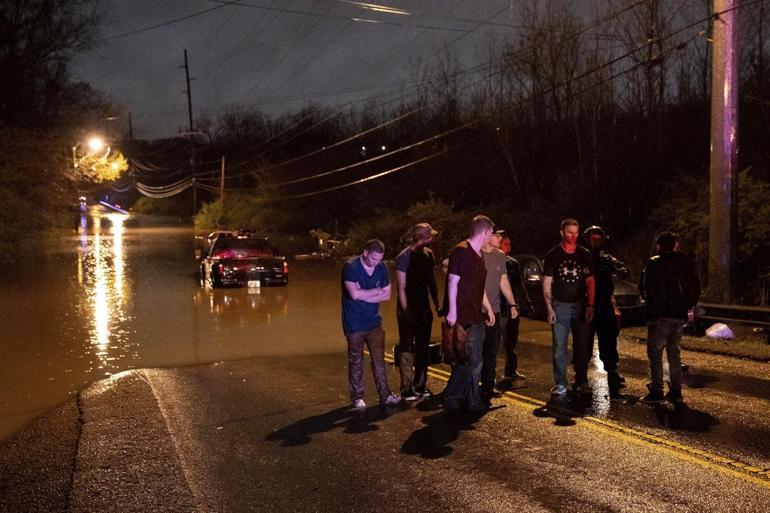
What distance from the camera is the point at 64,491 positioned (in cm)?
561

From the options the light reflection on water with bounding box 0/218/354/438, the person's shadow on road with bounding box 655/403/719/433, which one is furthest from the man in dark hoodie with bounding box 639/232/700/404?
the light reflection on water with bounding box 0/218/354/438

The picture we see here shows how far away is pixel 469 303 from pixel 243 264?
50.3 feet

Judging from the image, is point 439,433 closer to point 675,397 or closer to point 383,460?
point 383,460

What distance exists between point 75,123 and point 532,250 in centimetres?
2033

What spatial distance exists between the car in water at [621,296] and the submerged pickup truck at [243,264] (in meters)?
8.75

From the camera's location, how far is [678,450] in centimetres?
603

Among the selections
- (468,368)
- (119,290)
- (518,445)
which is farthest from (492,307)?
(119,290)

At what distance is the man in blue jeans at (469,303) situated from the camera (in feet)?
23.6

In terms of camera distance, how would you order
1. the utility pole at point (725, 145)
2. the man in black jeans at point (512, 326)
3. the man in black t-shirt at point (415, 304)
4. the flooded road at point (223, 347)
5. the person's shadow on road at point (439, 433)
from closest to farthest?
the person's shadow on road at point (439, 433), the flooded road at point (223, 347), the man in black t-shirt at point (415, 304), the man in black jeans at point (512, 326), the utility pole at point (725, 145)

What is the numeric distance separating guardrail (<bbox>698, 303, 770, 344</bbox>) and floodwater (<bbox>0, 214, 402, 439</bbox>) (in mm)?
5611

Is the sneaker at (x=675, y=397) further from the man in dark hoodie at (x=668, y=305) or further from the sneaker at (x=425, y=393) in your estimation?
the sneaker at (x=425, y=393)

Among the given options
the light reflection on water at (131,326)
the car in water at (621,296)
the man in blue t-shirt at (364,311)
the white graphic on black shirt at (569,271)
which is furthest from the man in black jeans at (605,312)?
the light reflection on water at (131,326)

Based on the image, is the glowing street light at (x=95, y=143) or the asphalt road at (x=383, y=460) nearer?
the asphalt road at (x=383, y=460)

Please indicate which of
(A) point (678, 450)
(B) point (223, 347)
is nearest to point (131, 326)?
(B) point (223, 347)
